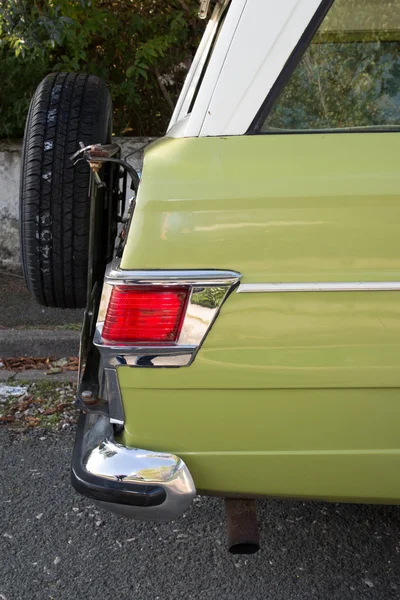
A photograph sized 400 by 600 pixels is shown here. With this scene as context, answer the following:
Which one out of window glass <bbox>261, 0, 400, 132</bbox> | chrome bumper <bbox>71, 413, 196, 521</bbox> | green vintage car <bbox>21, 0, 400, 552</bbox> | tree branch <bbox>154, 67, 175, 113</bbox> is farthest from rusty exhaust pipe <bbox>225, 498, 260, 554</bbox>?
tree branch <bbox>154, 67, 175, 113</bbox>

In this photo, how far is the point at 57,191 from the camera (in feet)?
8.31

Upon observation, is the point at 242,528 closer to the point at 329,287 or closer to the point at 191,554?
the point at 191,554

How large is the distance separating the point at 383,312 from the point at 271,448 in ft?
1.50

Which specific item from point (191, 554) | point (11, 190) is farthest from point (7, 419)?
point (11, 190)

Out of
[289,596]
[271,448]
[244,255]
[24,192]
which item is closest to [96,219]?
[24,192]

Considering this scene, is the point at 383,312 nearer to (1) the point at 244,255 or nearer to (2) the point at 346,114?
(1) the point at 244,255

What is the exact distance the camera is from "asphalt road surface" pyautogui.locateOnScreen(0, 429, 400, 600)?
2.33 metres

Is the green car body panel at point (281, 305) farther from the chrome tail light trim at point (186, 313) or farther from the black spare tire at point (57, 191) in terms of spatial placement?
the black spare tire at point (57, 191)

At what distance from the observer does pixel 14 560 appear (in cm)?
249

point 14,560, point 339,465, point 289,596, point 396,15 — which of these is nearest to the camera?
point 339,465

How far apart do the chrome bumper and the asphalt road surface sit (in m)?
0.59

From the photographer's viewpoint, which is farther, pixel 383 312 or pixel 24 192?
pixel 24 192

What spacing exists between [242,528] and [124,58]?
15.8 ft

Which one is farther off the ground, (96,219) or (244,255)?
(244,255)
